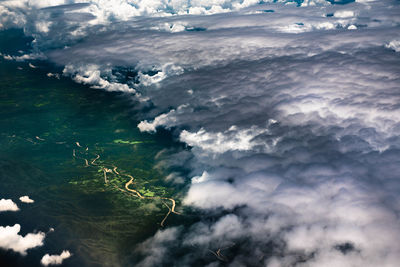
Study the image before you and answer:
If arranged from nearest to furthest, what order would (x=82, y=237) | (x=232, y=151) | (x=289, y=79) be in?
(x=82, y=237)
(x=232, y=151)
(x=289, y=79)

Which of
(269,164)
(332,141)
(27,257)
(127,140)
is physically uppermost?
(332,141)

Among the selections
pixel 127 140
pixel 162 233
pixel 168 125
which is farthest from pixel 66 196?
pixel 168 125

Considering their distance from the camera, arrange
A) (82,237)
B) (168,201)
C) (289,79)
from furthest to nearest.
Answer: (289,79), (168,201), (82,237)

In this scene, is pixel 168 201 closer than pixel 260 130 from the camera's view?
Yes

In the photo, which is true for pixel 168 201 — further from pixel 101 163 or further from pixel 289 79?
pixel 289 79

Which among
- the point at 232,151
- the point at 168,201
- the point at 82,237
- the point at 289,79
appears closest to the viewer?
the point at 82,237

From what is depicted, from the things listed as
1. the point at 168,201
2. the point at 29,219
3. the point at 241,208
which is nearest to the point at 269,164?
the point at 241,208

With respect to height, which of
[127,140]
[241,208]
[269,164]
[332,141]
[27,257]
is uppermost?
[332,141]

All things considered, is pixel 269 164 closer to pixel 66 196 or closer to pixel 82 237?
pixel 82 237

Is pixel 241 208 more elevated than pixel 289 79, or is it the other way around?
pixel 289 79
